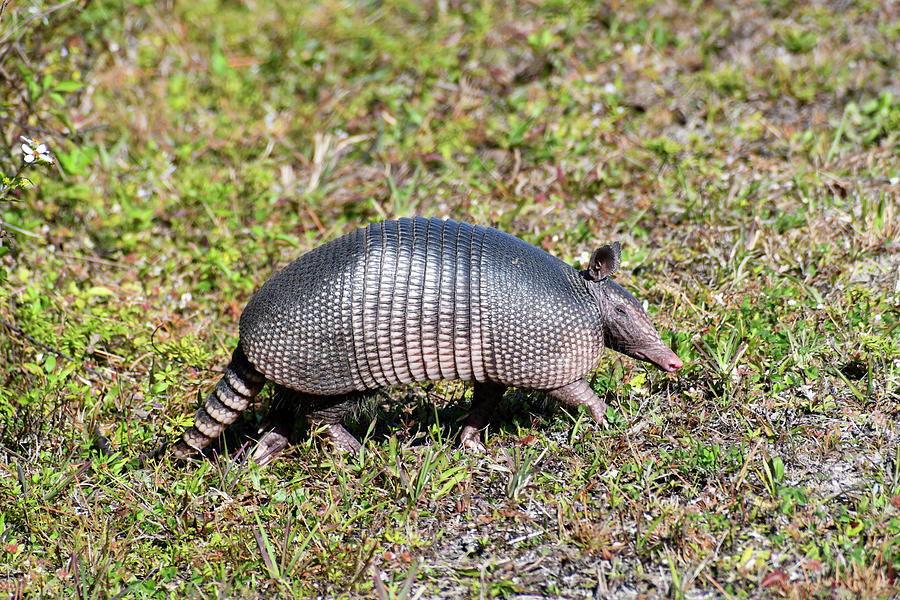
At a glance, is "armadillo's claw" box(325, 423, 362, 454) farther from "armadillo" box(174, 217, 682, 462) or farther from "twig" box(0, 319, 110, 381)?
"twig" box(0, 319, 110, 381)

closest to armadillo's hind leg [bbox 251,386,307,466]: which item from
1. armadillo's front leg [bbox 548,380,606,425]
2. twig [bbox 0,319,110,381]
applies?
twig [bbox 0,319,110,381]

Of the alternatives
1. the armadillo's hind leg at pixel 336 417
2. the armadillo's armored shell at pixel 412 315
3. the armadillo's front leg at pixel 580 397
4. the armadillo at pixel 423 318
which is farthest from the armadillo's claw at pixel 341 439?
the armadillo's front leg at pixel 580 397

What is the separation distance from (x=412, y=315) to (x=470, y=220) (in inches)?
98.1

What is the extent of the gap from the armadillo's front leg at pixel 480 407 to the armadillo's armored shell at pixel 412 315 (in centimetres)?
42

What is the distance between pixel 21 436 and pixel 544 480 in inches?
122

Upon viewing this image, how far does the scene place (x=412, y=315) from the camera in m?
4.75

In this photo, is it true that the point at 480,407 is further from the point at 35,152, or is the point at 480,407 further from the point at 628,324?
the point at 35,152

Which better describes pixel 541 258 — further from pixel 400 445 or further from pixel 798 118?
pixel 798 118

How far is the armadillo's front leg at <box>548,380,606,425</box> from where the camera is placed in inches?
203

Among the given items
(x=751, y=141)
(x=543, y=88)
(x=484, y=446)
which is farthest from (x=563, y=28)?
(x=484, y=446)

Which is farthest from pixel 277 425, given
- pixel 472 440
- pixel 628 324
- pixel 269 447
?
pixel 628 324

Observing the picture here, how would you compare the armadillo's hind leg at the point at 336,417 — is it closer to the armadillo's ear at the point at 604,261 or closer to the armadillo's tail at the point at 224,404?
the armadillo's tail at the point at 224,404

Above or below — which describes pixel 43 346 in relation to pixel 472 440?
above

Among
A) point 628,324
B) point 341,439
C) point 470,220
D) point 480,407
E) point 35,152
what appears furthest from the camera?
point 470,220
